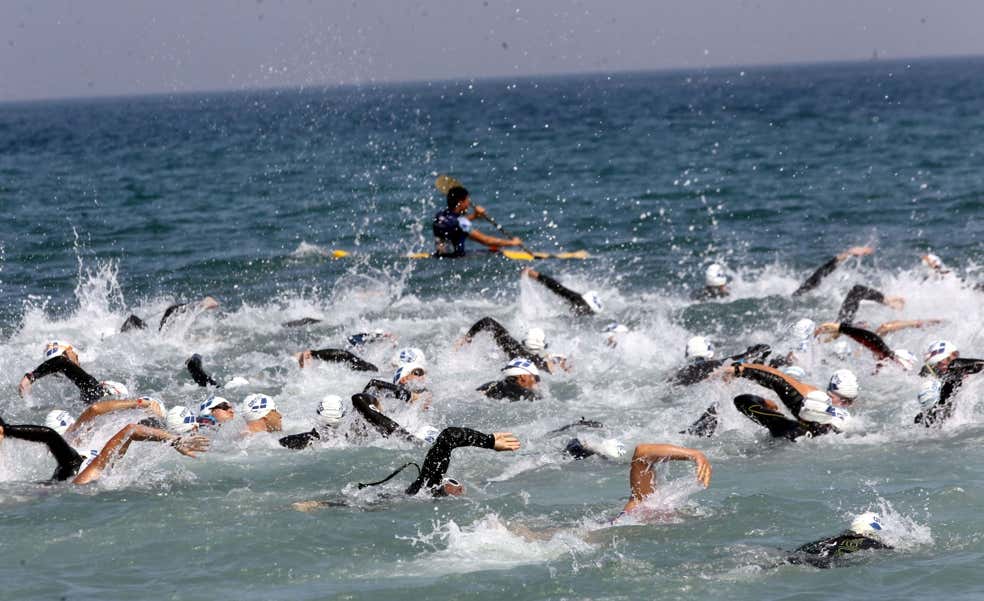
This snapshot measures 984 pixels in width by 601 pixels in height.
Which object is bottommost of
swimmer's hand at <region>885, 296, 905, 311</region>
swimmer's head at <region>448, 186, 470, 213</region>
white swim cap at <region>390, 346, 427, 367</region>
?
white swim cap at <region>390, 346, 427, 367</region>

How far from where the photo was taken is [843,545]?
10.9 m

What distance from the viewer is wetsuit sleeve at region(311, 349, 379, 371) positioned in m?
18.7

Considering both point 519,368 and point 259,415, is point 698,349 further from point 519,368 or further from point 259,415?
point 259,415

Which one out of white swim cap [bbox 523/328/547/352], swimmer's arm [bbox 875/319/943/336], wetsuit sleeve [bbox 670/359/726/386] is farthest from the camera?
white swim cap [bbox 523/328/547/352]

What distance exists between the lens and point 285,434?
16.0 meters

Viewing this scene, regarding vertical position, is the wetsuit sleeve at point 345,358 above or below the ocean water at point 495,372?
above

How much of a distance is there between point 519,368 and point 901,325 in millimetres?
5633

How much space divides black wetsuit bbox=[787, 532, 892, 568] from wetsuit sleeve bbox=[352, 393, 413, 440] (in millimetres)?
5031

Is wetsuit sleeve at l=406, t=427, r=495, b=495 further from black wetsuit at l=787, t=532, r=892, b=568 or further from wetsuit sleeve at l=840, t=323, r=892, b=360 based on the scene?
wetsuit sleeve at l=840, t=323, r=892, b=360

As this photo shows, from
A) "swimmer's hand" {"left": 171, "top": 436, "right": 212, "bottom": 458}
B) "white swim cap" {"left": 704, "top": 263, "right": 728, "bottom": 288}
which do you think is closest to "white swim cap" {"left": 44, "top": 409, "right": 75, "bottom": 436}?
"swimmer's hand" {"left": 171, "top": 436, "right": 212, "bottom": 458}

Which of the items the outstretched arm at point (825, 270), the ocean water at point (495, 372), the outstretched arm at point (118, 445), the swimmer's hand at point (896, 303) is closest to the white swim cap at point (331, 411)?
the ocean water at point (495, 372)

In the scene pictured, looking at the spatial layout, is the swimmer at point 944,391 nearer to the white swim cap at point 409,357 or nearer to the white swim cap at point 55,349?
the white swim cap at point 409,357

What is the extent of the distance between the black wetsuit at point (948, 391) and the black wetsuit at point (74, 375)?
33.3ft

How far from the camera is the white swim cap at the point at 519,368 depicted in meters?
17.2
